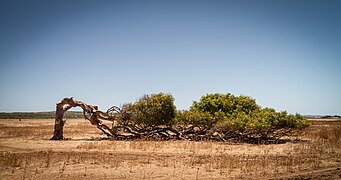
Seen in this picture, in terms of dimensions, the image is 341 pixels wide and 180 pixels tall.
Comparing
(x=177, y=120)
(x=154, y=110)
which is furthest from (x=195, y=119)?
(x=154, y=110)

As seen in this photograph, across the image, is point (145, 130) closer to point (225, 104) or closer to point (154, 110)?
point (154, 110)

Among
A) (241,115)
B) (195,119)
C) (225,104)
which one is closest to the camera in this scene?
(241,115)

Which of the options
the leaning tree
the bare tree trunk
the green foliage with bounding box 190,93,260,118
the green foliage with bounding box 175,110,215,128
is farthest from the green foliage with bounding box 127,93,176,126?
the bare tree trunk

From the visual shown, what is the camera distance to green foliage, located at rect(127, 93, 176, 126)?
26652 millimetres

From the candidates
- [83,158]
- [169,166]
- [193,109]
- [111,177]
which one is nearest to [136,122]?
[193,109]

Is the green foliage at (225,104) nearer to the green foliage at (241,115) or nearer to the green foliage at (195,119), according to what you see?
the green foliage at (241,115)

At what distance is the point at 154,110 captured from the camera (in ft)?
87.6

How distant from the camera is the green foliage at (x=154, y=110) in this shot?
87.4ft

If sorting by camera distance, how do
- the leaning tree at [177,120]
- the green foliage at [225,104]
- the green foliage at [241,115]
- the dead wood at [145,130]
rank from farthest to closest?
1. the green foliage at [225,104]
2. the dead wood at [145,130]
3. the leaning tree at [177,120]
4. the green foliage at [241,115]

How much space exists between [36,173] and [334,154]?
1457 centimetres

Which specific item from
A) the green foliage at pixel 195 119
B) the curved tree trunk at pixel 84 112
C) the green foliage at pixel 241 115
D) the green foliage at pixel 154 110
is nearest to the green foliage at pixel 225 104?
the green foliage at pixel 241 115

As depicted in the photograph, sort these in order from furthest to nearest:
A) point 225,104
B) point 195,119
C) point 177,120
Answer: point 225,104, point 177,120, point 195,119

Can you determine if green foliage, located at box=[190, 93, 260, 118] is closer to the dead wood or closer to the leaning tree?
the leaning tree

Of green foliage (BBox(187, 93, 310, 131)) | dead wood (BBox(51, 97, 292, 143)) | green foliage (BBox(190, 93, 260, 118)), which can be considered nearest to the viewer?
green foliage (BBox(187, 93, 310, 131))
